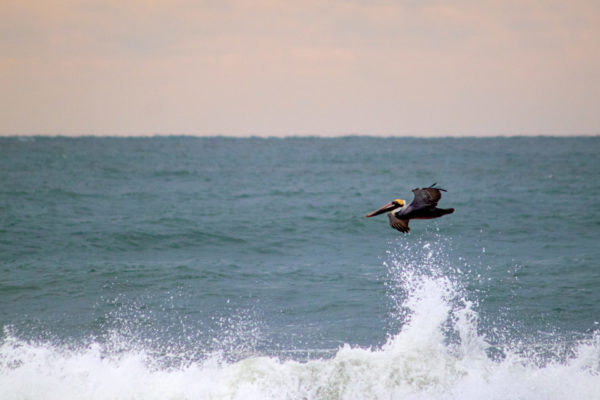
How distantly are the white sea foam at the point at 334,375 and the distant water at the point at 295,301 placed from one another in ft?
0.08

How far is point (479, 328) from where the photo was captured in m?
11.8

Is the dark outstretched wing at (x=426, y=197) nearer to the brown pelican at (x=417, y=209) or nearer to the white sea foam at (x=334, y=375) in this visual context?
the brown pelican at (x=417, y=209)

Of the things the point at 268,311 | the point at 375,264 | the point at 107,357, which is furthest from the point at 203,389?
the point at 375,264

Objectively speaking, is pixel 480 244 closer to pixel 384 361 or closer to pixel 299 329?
pixel 299 329

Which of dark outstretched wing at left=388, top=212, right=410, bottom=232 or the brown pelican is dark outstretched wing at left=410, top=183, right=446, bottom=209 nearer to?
the brown pelican

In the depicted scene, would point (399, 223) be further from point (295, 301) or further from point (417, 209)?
point (295, 301)

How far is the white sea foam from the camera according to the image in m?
8.88

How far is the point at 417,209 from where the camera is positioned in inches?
314

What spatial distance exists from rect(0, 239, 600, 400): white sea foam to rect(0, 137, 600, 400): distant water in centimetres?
3

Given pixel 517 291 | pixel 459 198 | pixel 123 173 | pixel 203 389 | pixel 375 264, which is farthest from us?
pixel 123 173

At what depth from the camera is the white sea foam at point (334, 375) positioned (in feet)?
29.1

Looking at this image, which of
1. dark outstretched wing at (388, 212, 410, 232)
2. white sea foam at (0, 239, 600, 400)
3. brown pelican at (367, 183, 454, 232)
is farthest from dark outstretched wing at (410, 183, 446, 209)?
white sea foam at (0, 239, 600, 400)

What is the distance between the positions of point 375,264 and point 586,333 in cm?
624

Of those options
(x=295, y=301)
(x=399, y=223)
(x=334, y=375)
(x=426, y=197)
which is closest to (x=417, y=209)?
(x=426, y=197)
